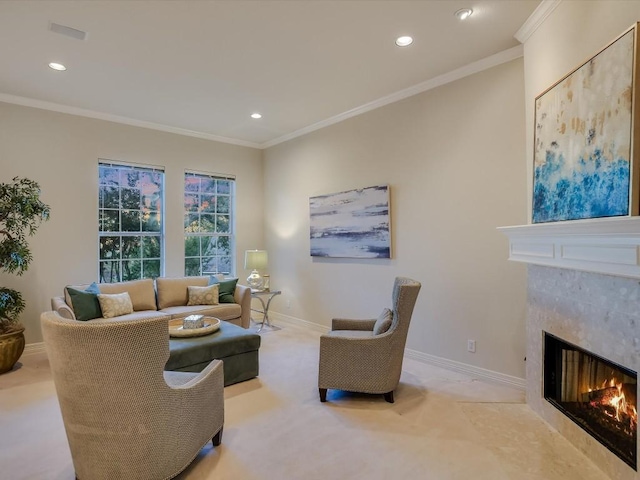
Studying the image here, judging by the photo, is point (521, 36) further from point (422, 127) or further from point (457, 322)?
point (457, 322)

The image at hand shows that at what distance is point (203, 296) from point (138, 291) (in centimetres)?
78

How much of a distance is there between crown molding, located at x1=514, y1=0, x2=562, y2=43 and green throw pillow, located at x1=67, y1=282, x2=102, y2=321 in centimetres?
483

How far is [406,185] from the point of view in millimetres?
4141

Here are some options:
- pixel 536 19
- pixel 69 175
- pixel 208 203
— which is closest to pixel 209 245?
pixel 208 203

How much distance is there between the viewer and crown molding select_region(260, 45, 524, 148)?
3.26 metres

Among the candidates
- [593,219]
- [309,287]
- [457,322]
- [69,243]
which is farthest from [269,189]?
[593,219]

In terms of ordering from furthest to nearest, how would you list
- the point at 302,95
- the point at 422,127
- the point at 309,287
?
the point at 309,287 < the point at 302,95 < the point at 422,127

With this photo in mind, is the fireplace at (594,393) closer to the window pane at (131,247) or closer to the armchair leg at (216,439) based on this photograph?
the armchair leg at (216,439)

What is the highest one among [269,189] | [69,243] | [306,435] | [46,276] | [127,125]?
[127,125]

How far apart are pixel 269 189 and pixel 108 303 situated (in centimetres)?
310

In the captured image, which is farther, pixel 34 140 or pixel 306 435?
pixel 34 140

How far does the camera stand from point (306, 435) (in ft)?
8.16

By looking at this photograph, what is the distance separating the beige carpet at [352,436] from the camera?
82.8 inches

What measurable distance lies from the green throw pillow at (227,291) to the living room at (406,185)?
89 centimetres
